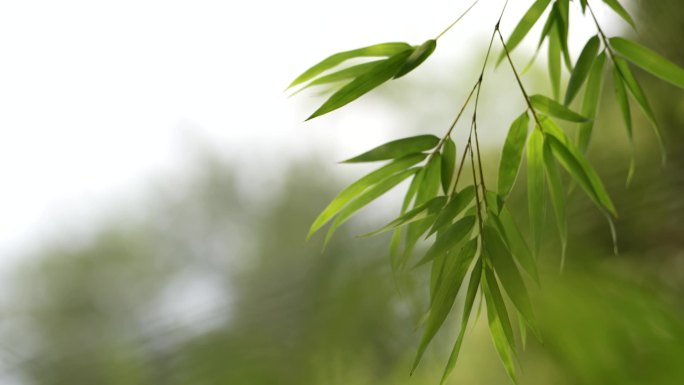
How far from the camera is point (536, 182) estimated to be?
1.48ft

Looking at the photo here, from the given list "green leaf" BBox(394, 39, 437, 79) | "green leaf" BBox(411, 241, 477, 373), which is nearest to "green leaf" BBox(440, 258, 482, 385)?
"green leaf" BBox(411, 241, 477, 373)

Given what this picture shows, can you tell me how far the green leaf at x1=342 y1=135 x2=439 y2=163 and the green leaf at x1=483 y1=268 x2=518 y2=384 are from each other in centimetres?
9

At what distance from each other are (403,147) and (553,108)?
9 centimetres

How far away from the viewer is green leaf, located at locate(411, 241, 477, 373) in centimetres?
38

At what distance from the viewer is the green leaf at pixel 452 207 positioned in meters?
0.40

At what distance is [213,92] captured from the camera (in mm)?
1721

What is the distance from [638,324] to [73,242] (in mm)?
1305

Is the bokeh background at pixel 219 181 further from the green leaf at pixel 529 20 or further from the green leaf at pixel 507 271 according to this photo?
the green leaf at pixel 507 271

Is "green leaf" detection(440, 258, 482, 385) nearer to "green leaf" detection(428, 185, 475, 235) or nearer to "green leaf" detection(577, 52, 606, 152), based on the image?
"green leaf" detection(428, 185, 475, 235)

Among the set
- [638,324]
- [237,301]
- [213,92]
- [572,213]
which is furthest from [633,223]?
[213,92]

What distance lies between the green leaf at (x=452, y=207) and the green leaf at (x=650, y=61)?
0.14 meters

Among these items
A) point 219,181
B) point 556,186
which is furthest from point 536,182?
point 219,181

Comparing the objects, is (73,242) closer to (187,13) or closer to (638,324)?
(187,13)

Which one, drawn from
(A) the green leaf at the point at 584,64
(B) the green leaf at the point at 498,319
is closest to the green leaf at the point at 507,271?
(B) the green leaf at the point at 498,319
